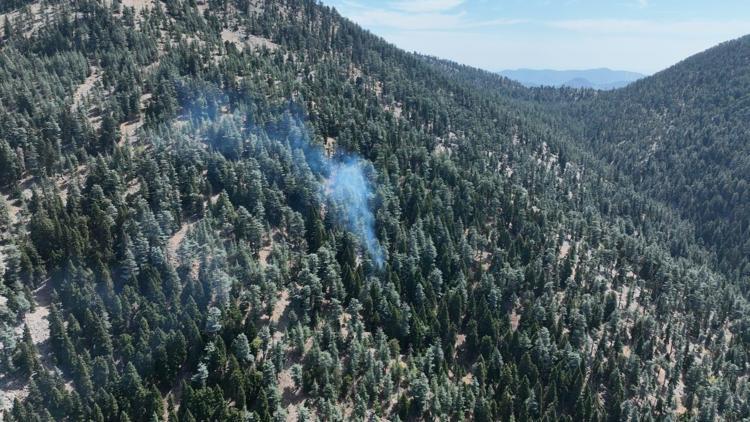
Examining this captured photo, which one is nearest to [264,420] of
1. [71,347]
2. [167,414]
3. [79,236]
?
[167,414]

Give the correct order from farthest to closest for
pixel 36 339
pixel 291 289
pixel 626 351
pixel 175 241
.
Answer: pixel 626 351
pixel 175 241
pixel 291 289
pixel 36 339

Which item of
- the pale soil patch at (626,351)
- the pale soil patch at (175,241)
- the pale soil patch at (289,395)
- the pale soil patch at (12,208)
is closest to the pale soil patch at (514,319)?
the pale soil patch at (626,351)

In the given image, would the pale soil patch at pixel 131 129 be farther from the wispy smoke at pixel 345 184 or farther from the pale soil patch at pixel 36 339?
the pale soil patch at pixel 36 339

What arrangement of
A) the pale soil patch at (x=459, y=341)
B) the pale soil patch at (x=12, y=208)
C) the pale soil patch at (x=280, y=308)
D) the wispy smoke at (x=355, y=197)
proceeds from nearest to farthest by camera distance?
the pale soil patch at (x=280, y=308) → the pale soil patch at (x=12, y=208) → the pale soil patch at (x=459, y=341) → the wispy smoke at (x=355, y=197)

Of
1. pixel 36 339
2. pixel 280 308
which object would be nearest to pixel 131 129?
pixel 36 339

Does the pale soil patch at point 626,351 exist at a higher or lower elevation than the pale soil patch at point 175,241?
lower

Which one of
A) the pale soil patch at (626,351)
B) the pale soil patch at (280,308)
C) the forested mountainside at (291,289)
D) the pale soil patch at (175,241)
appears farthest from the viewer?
the pale soil patch at (626,351)

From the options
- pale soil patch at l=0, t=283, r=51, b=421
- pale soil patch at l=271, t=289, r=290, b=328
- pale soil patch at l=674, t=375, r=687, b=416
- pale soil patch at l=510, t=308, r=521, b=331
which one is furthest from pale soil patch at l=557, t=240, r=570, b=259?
pale soil patch at l=0, t=283, r=51, b=421

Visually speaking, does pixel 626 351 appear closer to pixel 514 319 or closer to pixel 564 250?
pixel 514 319

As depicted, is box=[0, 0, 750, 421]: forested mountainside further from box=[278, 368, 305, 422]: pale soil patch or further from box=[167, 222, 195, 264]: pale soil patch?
box=[167, 222, 195, 264]: pale soil patch
